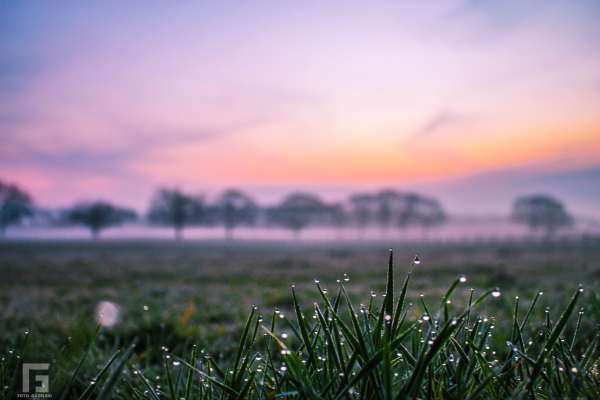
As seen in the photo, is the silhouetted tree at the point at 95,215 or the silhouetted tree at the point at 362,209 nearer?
the silhouetted tree at the point at 95,215

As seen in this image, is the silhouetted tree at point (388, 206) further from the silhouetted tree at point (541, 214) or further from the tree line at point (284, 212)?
the silhouetted tree at point (541, 214)

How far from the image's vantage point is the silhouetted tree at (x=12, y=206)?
270ft

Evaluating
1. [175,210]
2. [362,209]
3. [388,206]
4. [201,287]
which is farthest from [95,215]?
[201,287]

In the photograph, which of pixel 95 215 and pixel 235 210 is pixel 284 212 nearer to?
pixel 235 210

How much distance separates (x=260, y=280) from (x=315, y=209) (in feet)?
292

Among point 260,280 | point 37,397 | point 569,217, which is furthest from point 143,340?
point 569,217

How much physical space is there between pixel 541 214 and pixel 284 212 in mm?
67408

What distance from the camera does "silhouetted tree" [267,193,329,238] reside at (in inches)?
4097

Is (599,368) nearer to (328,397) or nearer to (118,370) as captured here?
(328,397)

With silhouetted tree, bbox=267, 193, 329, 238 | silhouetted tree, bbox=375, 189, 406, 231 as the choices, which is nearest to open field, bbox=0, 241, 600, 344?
silhouetted tree, bbox=267, 193, 329, 238

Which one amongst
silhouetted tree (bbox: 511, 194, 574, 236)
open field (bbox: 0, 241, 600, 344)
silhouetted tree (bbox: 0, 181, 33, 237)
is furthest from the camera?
silhouetted tree (bbox: 511, 194, 574, 236)

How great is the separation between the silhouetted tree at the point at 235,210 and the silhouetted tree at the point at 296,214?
22.0 ft

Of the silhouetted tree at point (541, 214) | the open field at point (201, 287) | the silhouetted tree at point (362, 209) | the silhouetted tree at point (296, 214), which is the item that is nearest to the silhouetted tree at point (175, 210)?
the silhouetted tree at point (296, 214)

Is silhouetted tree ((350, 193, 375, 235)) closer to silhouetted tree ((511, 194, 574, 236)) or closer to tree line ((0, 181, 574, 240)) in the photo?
tree line ((0, 181, 574, 240))
